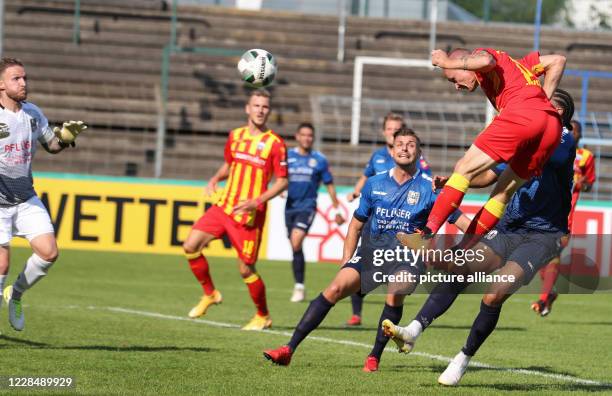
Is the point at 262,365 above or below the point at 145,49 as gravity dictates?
below

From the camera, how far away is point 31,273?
8.94 m

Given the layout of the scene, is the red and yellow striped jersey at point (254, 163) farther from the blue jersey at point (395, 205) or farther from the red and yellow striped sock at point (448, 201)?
the red and yellow striped sock at point (448, 201)

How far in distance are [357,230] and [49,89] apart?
1865 centimetres

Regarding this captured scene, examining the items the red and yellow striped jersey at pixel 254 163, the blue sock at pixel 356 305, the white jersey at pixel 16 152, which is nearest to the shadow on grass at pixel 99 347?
the white jersey at pixel 16 152

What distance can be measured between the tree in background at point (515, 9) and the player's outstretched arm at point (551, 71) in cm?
1979

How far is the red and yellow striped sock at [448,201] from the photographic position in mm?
7230

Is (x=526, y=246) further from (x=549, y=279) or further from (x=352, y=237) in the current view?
(x=549, y=279)

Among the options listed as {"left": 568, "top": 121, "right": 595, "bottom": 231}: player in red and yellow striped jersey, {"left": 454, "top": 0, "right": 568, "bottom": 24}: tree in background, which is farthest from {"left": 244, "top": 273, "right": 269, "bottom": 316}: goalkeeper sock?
{"left": 454, "top": 0, "right": 568, "bottom": 24}: tree in background

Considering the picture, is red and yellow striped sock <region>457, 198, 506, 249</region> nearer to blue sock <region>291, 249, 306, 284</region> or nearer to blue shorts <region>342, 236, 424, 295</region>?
blue shorts <region>342, 236, 424, 295</region>

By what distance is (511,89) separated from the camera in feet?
24.1

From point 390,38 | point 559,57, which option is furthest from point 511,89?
point 390,38

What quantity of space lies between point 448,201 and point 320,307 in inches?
61.5

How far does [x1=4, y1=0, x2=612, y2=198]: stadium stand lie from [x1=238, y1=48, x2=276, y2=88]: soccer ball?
1162 cm

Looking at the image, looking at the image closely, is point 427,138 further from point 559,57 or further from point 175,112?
point 559,57
